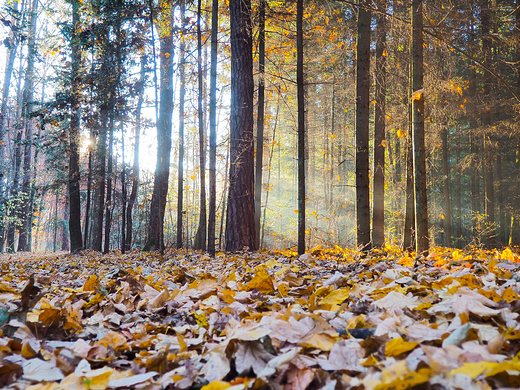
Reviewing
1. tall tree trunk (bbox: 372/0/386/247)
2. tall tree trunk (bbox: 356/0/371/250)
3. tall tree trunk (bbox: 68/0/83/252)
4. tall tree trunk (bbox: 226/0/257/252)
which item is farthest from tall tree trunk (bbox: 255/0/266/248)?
tall tree trunk (bbox: 68/0/83/252)

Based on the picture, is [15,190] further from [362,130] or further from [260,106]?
[362,130]

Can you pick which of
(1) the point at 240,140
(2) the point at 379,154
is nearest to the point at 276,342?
(1) the point at 240,140

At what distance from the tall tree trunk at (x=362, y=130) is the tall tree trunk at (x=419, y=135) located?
149 cm

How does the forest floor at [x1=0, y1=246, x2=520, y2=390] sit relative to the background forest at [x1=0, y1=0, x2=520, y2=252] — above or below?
below

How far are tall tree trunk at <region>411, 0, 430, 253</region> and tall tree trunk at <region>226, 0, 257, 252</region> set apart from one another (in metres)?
3.16

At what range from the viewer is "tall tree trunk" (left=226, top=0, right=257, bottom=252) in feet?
21.0

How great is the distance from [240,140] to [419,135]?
3.35 meters

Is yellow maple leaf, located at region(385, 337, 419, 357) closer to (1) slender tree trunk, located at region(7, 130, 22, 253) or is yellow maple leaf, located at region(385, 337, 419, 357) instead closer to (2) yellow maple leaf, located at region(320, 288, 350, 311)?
(2) yellow maple leaf, located at region(320, 288, 350, 311)

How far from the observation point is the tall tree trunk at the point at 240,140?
21.0ft

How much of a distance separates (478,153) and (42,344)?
679 inches

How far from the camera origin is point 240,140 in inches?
252

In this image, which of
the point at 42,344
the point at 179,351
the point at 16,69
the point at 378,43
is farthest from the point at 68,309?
the point at 16,69

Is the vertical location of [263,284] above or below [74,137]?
below

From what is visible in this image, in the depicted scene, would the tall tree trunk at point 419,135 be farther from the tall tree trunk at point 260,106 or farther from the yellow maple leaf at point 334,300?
the tall tree trunk at point 260,106
